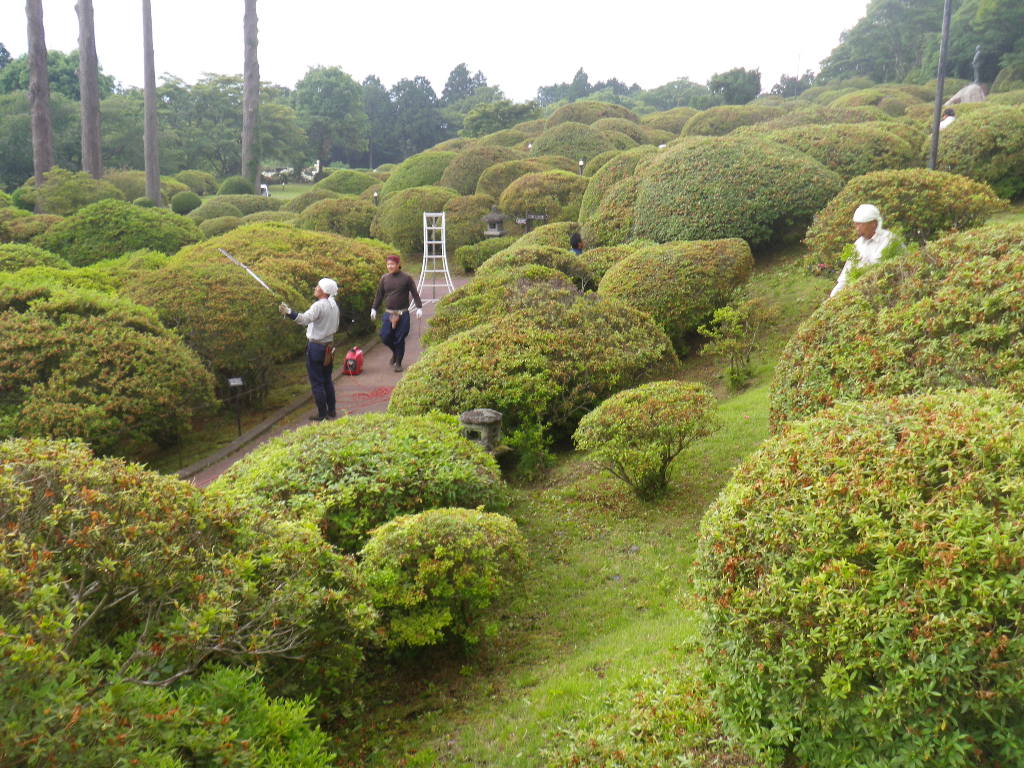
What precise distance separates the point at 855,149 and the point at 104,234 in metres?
15.1

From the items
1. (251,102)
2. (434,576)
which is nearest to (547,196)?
(251,102)

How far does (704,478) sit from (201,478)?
5381mm

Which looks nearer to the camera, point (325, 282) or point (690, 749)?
point (690, 749)

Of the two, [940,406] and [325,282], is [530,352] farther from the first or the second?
[940,406]

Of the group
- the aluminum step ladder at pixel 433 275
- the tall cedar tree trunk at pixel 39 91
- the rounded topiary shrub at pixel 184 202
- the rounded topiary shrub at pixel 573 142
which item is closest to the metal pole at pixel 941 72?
the aluminum step ladder at pixel 433 275

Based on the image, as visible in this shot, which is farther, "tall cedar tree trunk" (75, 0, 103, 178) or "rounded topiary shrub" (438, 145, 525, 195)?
"rounded topiary shrub" (438, 145, 525, 195)

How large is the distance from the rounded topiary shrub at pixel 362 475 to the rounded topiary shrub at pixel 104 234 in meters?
11.9

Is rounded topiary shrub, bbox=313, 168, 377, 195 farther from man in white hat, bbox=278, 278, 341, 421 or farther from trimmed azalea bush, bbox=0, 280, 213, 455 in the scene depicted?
man in white hat, bbox=278, 278, 341, 421

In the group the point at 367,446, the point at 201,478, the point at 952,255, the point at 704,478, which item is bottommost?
the point at 201,478

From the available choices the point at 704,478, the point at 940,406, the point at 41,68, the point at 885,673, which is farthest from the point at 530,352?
the point at 41,68

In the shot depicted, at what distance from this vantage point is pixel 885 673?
258cm

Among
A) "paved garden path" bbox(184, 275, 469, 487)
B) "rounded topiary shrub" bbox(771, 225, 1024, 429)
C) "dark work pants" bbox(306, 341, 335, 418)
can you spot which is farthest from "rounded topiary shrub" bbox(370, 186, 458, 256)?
"rounded topiary shrub" bbox(771, 225, 1024, 429)

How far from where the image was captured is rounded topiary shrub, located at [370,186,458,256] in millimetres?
23125

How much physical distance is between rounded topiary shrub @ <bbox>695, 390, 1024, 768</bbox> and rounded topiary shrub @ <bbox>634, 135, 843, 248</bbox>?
10039 mm
